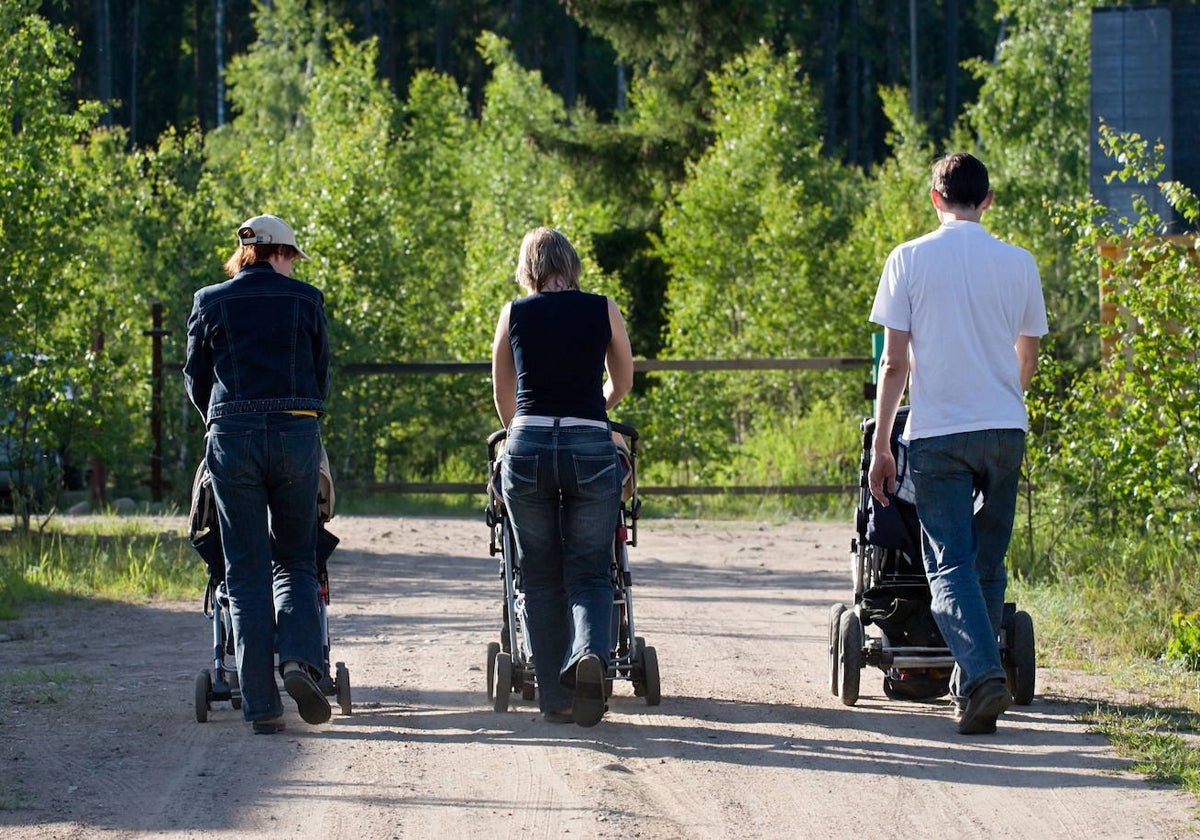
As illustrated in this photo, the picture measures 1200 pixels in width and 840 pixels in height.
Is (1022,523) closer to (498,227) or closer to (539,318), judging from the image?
(539,318)

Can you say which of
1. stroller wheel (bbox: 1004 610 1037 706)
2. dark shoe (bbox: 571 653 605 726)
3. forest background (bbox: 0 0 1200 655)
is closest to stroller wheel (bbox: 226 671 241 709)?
dark shoe (bbox: 571 653 605 726)

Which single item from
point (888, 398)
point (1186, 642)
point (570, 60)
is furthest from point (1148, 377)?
point (570, 60)

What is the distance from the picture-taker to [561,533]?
6.73 metres

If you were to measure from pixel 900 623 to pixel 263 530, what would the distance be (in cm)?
266

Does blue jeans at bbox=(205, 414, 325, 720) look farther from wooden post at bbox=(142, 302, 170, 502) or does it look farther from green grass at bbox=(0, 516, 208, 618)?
wooden post at bbox=(142, 302, 170, 502)

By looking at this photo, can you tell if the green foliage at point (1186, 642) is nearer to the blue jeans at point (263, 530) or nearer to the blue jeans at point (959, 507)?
the blue jeans at point (959, 507)

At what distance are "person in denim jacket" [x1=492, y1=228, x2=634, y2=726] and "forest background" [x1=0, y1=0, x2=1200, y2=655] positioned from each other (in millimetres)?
3043

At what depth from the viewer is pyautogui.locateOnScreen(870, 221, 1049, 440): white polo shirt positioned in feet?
21.2

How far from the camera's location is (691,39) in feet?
89.4

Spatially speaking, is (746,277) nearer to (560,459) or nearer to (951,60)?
(560,459)

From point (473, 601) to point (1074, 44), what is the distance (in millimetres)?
27480

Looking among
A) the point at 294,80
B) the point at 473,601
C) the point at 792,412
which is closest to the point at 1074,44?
the point at 792,412

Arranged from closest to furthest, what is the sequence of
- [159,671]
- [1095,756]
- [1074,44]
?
[1095,756] < [159,671] < [1074,44]

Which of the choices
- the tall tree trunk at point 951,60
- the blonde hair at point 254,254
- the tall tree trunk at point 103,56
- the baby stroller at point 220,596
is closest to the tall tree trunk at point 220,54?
the tall tree trunk at point 103,56
